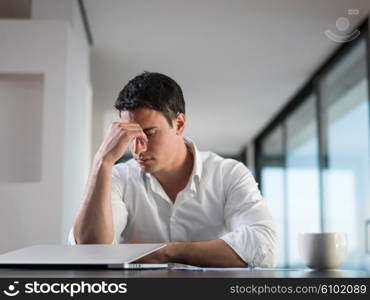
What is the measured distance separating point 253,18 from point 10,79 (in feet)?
4.87

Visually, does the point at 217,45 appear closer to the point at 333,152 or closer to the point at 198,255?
the point at 333,152

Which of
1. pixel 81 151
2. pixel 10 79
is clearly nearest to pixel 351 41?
pixel 81 151

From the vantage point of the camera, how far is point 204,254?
121cm

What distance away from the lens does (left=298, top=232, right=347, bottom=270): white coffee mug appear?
1004 mm

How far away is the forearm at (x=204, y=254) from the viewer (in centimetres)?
117

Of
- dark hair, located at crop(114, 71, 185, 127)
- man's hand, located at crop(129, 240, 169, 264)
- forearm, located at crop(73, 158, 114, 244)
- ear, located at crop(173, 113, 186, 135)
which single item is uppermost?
dark hair, located at crop(114, 71, 185, 127)

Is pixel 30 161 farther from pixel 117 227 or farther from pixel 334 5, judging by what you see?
pixel 334 5

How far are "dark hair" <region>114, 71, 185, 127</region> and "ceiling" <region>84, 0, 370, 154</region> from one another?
1724 millimetres

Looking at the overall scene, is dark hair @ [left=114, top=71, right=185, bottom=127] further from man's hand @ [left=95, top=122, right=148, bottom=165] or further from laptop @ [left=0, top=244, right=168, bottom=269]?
laptop @ [left=0, top=244, right=168, bottom=269]

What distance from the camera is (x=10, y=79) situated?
2.68 metres

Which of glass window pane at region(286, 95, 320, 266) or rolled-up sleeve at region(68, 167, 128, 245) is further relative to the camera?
glass window pane at region(286, 95, 320, 266)

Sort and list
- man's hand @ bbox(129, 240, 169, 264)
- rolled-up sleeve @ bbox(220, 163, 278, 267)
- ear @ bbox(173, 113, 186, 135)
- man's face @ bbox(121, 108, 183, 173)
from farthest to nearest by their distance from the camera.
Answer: ear @ bbox(173, 113, 186, 135) → man's face @ bbox(121, 108, 183, 173) → rolled-up sleeve @ bbox(220, 163, 278, 267) → man's hand @ bbox(129, 240, 169, 264)

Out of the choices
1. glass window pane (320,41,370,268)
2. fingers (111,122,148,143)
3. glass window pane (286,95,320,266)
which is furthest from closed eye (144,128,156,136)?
glass window pane (286,95,320,266)

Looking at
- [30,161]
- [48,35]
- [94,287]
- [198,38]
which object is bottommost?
[94,287]
